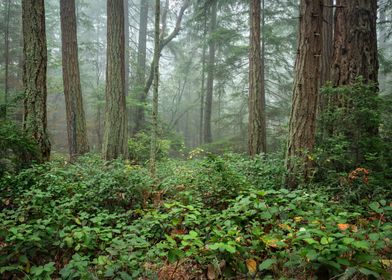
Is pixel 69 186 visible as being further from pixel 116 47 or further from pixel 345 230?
pixel 116 47

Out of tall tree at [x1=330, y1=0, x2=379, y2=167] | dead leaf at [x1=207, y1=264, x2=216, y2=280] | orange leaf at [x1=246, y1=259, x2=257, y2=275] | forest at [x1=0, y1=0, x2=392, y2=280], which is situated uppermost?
tall tree at [x1=330, y1=0, x2=379, y2=167]

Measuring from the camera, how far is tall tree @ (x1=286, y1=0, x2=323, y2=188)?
16.7ft

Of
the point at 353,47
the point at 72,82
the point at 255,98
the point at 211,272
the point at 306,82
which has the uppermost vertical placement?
the point at 72,82

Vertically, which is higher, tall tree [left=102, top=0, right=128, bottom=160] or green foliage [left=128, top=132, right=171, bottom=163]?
tall tree [left=102, top=0, right=128, bottom=160]

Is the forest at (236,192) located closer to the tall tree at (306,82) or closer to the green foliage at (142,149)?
the tall tree at (306,82)

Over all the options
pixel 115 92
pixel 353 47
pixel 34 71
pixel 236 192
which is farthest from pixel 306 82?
pixel 34 71

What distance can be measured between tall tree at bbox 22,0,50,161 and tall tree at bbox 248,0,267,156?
5777mm

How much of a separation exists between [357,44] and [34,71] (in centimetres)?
695

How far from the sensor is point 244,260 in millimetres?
2766

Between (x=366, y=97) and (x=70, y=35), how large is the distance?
895 cm

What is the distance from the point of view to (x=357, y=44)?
19.4ft

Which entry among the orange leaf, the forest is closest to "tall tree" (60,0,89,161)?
the forest

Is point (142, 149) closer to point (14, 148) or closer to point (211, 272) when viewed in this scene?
point (14, 148)

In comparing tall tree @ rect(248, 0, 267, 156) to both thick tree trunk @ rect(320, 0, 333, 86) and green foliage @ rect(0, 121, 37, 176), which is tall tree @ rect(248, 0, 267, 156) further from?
green foliage @ rect(0, 121, 37, 176)
